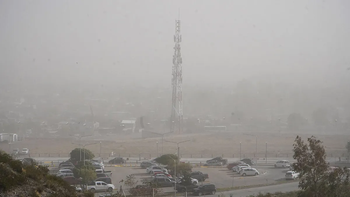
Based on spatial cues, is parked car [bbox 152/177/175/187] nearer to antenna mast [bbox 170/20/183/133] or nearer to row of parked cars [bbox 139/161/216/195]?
row of parked cars [bbox 139/161/216/195]

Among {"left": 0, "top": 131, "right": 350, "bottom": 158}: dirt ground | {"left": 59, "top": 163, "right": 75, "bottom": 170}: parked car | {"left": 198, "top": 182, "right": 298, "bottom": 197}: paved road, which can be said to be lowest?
{"left": 198, "top": 182, "right": 298, "bottom": 197}: paved road

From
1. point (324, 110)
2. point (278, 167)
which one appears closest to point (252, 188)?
point (278, 167)

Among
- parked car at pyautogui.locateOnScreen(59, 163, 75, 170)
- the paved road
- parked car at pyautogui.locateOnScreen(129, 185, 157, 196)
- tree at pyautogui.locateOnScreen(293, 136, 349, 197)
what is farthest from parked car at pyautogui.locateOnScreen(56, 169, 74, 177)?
tree at pyautogui.locateOnScreen(293, 136, 349, 197)

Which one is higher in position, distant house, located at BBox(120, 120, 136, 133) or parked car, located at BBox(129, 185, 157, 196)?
distant house, located at BBox(120, 120, 136, 133)

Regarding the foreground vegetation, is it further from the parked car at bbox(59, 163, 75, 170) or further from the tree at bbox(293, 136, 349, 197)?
the parked car at bbox(59, 163, 75, 170)

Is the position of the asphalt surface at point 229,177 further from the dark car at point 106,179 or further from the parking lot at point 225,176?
the dark car at point 106,179

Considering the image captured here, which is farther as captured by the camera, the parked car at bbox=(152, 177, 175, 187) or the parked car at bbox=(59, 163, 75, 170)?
the parked car at bbox=(59, 163, 75, 170)

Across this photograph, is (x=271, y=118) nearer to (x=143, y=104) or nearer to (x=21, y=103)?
(x=143, y=104)

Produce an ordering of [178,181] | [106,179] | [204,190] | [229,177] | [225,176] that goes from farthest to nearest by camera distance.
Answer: [225,176] < [229,177] < [106,179] < [178,181] < [204,190]

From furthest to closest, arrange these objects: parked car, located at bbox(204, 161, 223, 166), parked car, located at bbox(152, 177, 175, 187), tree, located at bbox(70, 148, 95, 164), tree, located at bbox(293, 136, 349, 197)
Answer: parked car, located at bbox(204, 161, 223, 166) < tree, located at bbox(70, 148, 95, 164) < parked car, located at bbox(152, 177, 175, 187) < tree, located at bbox(293, 136, 349, 197)

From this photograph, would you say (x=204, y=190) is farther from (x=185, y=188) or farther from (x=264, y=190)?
(x=264, y=190)

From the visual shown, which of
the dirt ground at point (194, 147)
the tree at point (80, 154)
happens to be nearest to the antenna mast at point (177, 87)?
the dirt ground at point (194, 147)

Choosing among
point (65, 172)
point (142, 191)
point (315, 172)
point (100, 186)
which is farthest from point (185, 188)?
point (315, 172)

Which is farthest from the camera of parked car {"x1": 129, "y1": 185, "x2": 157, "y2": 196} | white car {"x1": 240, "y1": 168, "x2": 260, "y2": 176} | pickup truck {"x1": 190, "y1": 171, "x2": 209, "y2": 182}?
white car {"x1": 240, "y1": 168, "x2": 260, "y2": 176}
